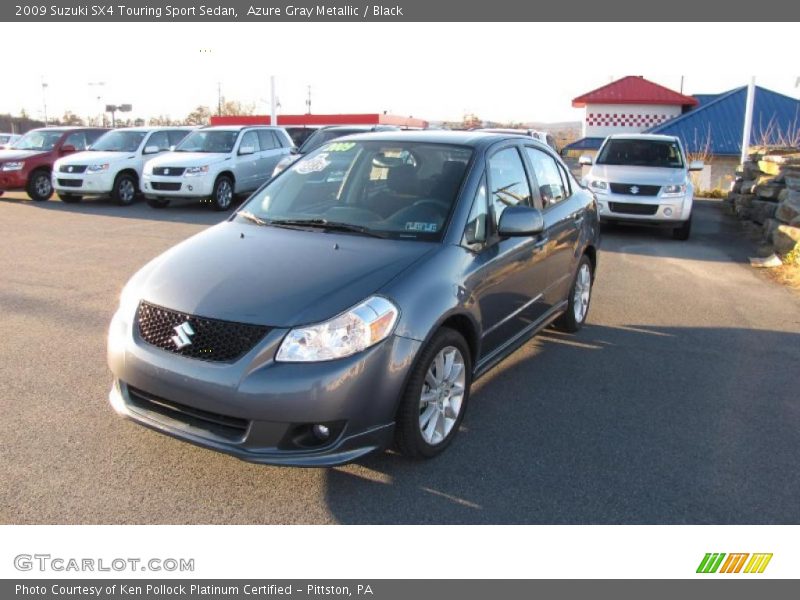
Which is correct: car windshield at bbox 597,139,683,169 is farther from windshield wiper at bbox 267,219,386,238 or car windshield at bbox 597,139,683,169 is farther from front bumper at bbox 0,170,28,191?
front bumper at bbox 0,170,28,191

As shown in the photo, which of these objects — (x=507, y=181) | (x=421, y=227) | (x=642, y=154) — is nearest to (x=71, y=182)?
(x=642, y=154)

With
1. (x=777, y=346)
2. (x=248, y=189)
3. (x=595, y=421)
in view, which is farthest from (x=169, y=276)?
(x=248, y=189)

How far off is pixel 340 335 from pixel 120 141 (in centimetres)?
1539

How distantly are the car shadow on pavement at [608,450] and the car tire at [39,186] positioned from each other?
14.7m

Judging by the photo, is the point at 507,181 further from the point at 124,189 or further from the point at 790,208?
the point at 124,189

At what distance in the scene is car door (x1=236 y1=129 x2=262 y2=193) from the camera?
1546 centimetres

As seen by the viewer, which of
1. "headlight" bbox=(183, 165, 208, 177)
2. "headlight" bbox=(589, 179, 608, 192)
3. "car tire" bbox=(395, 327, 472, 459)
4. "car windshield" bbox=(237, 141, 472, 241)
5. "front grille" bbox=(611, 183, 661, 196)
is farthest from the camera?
"headlight" bbox=(183, 165, 208, 177)

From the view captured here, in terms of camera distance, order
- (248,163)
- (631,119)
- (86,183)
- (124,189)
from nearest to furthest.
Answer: (86,183) → (248,163) → (124,189) → (631,119)

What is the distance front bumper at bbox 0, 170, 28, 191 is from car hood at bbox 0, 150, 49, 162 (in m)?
0.39

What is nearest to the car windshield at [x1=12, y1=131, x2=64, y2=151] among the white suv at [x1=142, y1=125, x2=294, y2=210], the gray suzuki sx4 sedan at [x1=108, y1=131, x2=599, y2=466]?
the white suv at [x1=142, y1=125, x2=294, y2=210]

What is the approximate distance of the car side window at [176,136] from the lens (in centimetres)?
1755

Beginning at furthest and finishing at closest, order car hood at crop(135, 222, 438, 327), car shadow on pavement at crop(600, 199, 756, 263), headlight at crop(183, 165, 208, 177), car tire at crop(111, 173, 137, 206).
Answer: car tire at crop(111, 173, 137, 206) < headlight at crop(183, 165, 208, 177) < car shadow on pavement at crop(600, 199, 756, 263) < car hood at crop(135, 222, 438, 327)

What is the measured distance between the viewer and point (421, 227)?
13.4 ft

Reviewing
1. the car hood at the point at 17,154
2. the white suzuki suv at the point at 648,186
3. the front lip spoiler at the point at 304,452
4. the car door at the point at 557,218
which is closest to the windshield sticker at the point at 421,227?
the front lip spoiler at the point at 304,452
